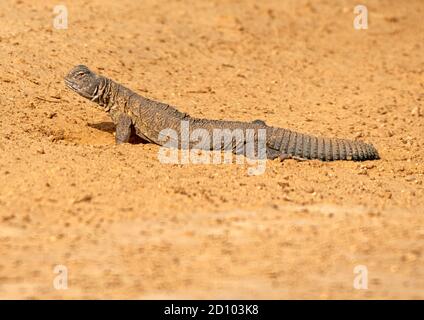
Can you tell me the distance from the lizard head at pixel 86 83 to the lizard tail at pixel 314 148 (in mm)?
2394

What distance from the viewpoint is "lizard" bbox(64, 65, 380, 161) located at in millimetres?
9094

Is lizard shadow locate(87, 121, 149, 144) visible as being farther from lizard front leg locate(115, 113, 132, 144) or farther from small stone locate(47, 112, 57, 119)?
small stone locate(47, 112, 57, 119)

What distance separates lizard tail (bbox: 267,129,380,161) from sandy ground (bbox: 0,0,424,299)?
0.15 m

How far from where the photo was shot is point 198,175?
8.13 metres

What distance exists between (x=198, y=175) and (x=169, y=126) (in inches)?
56.6

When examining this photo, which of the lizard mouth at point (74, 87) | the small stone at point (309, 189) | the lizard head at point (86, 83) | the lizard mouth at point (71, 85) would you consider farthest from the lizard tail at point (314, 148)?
the lizard mouth at point (71, 85)

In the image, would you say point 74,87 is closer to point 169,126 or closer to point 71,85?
point 71,85

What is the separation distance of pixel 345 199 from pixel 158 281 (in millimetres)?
2529

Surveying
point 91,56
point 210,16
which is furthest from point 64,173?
point 210,16

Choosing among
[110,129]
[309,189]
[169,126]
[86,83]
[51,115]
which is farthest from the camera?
[110,129]

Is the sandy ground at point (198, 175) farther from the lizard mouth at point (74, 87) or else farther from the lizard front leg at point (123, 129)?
the lizard mouth at point (74, 87)

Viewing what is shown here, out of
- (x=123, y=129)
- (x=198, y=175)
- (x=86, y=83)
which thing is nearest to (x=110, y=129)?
(x=123, y=129)

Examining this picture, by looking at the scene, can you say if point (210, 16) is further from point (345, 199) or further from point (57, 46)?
point (345, 199)

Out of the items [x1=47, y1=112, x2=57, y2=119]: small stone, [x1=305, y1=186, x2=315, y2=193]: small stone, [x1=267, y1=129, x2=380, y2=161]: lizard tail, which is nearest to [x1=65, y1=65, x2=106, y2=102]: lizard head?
[x1=47, y1=112, x2=57, y2=119]: small stone
